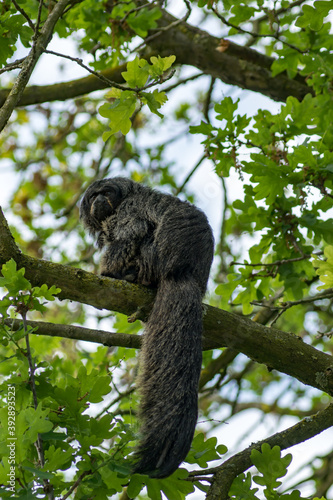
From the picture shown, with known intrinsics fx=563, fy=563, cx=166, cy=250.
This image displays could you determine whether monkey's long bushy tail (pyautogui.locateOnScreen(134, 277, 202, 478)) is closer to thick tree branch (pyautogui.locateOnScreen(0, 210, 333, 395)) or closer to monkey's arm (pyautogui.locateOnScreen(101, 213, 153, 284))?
thick tree branch (pyautogui.locateOnScreen(0, 210, 333, 395))

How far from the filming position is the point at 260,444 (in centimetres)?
414

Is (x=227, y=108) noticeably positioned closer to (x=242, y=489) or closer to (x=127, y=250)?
(x=127, y=250)

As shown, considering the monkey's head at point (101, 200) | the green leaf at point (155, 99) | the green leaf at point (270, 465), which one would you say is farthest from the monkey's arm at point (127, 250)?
the green leaf at point (270, 465)

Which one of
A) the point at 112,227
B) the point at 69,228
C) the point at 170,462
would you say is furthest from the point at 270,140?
the point at 69,228

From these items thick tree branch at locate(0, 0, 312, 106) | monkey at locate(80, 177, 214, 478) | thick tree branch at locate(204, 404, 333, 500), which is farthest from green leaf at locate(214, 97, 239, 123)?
thick tree branch at locate(204, 404, 333, 500)

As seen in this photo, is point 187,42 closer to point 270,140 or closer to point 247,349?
point 270,140

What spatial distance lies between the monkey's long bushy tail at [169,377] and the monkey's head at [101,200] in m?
1.48

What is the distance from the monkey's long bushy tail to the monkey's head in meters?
1.48

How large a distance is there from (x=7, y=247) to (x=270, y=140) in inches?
99.7

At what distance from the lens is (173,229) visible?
5.11 metres

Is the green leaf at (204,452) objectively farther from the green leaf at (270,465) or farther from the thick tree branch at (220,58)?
the thick tree branch at (220,58)

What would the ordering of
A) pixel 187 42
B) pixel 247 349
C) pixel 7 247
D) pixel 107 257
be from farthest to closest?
pixel 187 42 < pixel 107 257 < pixel 247 349 < pixel 7 247

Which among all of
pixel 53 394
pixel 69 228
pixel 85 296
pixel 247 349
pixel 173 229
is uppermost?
pixel 69 228

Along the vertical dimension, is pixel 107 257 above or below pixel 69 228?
below
